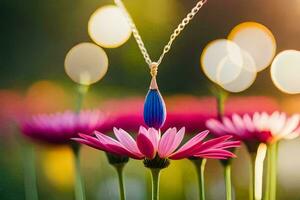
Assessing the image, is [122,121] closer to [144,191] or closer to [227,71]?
[144,191]

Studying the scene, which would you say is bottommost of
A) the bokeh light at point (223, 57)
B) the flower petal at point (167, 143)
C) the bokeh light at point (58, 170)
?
the flower petal at point (167, 143)

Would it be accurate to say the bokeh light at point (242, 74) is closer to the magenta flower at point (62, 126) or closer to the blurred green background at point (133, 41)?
the blurred green background at point (133, 41)

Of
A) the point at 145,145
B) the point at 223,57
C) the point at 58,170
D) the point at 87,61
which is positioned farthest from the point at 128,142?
the point at 223,57

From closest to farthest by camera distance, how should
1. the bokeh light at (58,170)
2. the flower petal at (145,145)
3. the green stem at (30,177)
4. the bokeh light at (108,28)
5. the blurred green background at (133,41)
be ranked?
the flower petal at (145,145) < the green stem at (30,177) < the bokeh light at (58,170) < the blurred green background at (133,41) < the bokeh light at (108,28)

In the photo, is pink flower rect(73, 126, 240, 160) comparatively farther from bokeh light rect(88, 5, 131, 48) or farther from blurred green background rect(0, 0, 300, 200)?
bokeh light rect(88, 5, 131, 48)

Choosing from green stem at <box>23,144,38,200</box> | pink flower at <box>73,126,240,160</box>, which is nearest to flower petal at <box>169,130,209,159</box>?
pink flower at <box>73,126,240,160</box>

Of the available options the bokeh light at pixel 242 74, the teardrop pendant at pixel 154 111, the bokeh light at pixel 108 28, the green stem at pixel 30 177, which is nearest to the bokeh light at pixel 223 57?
the bokeh light at pixel 242 74

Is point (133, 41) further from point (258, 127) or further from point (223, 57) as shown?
point (258, 127)
